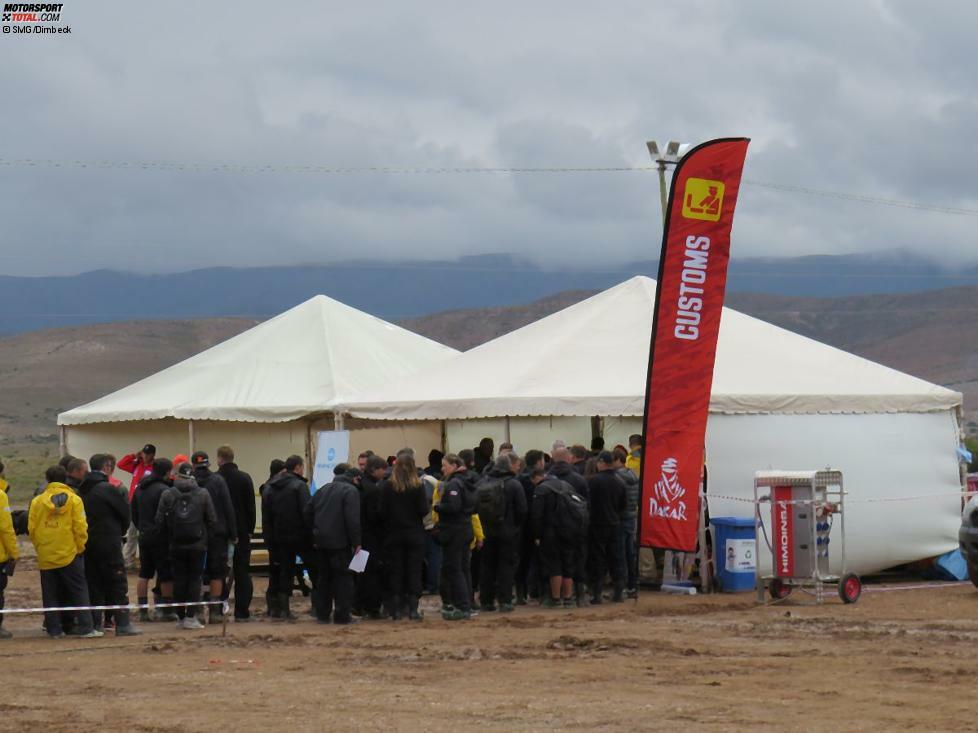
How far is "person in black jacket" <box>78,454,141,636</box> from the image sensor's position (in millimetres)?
13672

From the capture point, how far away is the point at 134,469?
20.8 m

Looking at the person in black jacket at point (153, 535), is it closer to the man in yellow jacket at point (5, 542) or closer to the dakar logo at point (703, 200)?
the man in yellow jacket at point (5, 542)

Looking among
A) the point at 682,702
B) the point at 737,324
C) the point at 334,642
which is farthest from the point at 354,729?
the point at 737,324

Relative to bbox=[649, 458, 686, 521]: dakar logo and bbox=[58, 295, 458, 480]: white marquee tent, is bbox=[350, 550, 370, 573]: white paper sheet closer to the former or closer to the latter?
bbox=[649, 458, 686, 521]: dakar logo

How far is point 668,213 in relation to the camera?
1577cm

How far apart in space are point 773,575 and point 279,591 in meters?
4.69

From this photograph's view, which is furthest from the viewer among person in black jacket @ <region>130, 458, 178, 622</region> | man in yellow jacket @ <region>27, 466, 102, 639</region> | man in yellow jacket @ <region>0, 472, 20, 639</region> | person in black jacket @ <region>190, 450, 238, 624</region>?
person in black jacket @ <region>130, 458, 178, 622</region>

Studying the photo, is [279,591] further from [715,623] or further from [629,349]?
[629,349]

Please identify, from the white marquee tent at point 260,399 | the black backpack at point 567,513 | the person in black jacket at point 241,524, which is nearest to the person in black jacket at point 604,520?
the black backpack at point 567,513

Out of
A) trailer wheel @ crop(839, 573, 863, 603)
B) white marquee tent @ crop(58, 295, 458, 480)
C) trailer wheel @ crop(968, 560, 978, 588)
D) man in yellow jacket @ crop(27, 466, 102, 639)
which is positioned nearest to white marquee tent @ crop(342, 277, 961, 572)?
trailer wheel @ crop(968, 560, 978, 588)

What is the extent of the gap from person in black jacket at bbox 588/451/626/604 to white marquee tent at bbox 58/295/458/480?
6.93 metres

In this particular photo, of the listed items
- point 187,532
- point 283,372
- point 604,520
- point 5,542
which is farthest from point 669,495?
point 283,372

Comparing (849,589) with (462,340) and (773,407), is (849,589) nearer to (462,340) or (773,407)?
(773,407)

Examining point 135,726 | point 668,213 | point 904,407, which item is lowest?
point 135,726
